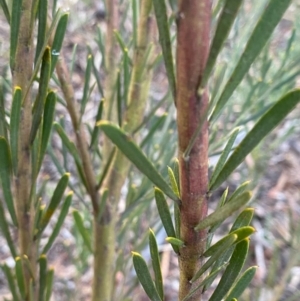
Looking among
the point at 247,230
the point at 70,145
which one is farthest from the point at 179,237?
the point at 70,145

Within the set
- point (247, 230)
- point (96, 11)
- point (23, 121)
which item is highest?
point (96, 11)

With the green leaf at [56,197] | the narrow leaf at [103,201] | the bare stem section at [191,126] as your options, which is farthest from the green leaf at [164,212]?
the narrow leaf at [103,201]

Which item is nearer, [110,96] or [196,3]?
[196,3]

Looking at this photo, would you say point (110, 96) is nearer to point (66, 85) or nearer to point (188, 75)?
point (66, 85)

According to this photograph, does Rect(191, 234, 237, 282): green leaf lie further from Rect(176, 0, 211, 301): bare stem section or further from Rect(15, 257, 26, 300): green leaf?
Rect(15, 257, 26, 300): green leaf

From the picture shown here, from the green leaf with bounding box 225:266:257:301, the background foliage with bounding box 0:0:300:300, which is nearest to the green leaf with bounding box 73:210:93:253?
the background foliage with bounding box 0:0:300:300

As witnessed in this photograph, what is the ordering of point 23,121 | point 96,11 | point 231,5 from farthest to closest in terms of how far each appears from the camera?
point 96,11, point 23,121, point 231,5
